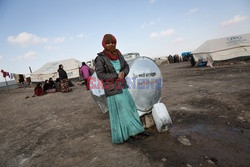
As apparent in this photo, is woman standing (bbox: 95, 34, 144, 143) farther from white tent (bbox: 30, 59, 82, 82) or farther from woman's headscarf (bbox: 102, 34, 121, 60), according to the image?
white tent (bbox: 30, 59, 82, 82)

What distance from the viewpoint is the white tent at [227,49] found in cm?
1591

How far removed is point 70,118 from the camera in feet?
17.7

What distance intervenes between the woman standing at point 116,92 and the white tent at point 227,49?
15.2m

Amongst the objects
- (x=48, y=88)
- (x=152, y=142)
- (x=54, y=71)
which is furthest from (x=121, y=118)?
(x=54, y=71)

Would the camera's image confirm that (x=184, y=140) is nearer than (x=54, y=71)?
Yes

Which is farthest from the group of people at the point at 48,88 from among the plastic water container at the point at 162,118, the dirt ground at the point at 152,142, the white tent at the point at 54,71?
the plastic water container at the point at 162,118

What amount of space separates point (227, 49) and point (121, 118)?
16118mm

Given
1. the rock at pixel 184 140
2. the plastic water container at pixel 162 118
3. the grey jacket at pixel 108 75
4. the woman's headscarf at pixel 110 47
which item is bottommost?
the rock at pixel 184 140

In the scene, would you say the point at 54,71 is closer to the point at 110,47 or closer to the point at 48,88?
the point at 48,88

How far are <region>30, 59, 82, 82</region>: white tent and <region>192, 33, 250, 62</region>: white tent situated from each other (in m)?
14.2

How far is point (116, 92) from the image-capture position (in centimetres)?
308

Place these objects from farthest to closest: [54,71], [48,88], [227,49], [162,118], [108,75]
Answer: [54,71] < [227,49] < [48,88] < [162,118] < [108,75]

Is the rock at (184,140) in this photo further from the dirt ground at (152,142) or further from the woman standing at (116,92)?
the woman standing at (116,92)

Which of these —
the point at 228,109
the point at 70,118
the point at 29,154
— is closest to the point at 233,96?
the point at 228,109
